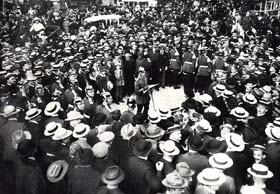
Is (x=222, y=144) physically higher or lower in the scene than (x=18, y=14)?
lower

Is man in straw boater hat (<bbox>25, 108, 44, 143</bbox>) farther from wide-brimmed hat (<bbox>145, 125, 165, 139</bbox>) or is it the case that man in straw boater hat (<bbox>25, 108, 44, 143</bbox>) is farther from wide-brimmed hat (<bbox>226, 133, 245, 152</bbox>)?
wide-brimmed hat (<bbox>226, 133, 245, 152</bbox>)

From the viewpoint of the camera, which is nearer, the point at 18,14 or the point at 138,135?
the point at 138,135

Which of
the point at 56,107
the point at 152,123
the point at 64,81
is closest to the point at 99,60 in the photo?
the point at 64,81

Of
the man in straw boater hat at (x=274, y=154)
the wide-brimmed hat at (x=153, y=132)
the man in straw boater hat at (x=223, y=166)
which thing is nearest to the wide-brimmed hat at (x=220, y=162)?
the man in straw boater hat at (x=223, y=166)

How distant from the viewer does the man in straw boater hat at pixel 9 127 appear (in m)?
4.95

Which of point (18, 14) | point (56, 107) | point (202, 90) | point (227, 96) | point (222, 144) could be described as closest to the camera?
point (222, 144)

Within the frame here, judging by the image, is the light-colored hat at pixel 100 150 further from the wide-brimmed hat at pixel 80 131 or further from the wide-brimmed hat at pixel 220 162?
the wide-brimmed hat at pixel 220 162

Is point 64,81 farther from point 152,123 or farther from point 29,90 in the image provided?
point 152,123

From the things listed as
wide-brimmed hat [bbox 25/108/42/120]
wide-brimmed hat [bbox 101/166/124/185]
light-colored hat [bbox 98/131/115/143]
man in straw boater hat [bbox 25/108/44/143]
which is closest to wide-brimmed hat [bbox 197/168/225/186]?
wide-brimmed hat [bbox 101/166/124/185]

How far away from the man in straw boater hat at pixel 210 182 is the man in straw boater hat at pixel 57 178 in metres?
1.75

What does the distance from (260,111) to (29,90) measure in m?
5.46

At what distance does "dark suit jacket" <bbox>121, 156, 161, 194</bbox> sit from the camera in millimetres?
4129

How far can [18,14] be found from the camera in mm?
19125

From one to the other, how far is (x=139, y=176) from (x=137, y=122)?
164 cm
